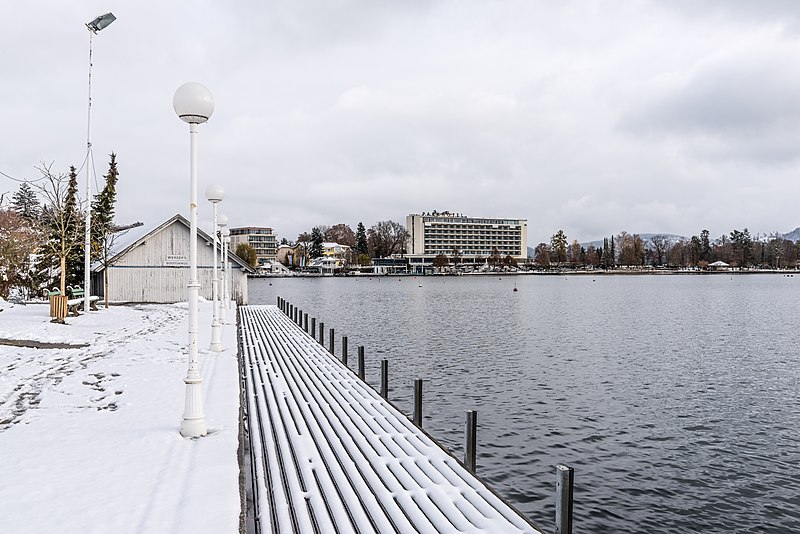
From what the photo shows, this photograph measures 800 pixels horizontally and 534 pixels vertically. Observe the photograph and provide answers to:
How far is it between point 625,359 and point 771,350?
889 centimetres

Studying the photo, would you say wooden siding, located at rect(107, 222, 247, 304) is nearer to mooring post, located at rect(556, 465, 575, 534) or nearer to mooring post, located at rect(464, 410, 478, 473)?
mooring post, located at rect(464, 410, 478, 473)

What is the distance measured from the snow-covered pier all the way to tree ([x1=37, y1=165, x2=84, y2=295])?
17703 millimetres

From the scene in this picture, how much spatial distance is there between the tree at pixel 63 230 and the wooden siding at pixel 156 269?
9.45 feet

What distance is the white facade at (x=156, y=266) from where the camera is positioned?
1453 inches

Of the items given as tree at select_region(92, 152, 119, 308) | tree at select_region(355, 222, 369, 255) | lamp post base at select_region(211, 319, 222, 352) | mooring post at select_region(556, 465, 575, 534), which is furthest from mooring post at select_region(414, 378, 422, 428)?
tree at select_region(355, 222, 369, 255)

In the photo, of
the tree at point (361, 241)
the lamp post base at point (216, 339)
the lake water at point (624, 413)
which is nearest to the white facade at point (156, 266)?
the lake water at point (624, 413)

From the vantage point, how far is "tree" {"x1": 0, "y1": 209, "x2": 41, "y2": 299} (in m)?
35.3

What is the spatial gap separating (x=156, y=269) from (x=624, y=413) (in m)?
32.8

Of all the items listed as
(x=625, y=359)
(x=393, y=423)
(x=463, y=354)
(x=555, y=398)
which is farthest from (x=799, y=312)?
(x=393, y=423)

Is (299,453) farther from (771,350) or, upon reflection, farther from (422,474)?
(771,350)

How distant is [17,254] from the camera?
121 feet

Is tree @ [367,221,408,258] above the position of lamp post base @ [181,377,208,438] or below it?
above

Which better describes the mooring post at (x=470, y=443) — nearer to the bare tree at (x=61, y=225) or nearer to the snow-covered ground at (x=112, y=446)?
the snow-covered ground at (x=112, y=446)

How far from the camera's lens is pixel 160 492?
20.0 ft
